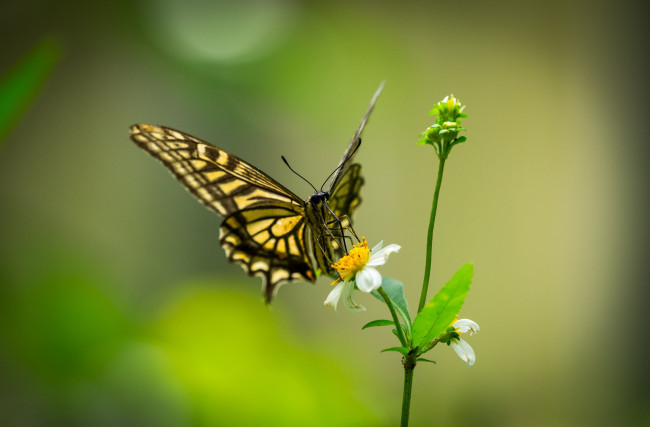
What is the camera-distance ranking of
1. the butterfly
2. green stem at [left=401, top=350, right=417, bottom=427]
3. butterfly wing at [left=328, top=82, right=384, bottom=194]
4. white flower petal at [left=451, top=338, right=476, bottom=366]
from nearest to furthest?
green stem at [left=401, top=350, right=417, bottom=427]
white flower petal at [left=451, top=338, right=476, bottom=366]
butterfly wing at [left=328, top=82, right=384, bottom=194]
the butterfly

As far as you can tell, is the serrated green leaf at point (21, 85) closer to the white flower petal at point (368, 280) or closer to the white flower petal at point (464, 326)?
the white flower petal at point (368, 280)

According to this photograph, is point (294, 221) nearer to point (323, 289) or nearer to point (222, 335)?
point (222, 335)

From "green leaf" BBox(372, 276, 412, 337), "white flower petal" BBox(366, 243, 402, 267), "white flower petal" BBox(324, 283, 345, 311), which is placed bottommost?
"white flower petal" BBox(324, 283, 345, 311)

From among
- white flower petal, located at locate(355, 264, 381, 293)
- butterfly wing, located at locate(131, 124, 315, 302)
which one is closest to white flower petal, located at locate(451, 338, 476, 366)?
white flower petal, located at locate(355, 264, 381, 293)

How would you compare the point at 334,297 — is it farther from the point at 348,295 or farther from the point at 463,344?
the point at 463,344

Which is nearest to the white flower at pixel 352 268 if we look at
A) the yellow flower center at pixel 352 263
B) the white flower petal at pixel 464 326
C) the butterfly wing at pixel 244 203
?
the yellow flower center at pixel 352 263

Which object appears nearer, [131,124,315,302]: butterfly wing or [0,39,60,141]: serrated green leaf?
[0,39,60,141]: serrated green leaf

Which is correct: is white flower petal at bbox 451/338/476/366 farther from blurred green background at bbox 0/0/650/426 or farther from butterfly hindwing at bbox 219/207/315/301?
blurred green background at bbox 0/0/650/426

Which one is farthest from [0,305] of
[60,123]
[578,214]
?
[578,214]
